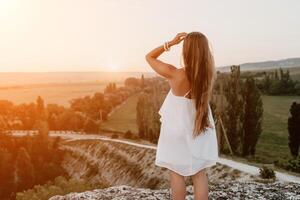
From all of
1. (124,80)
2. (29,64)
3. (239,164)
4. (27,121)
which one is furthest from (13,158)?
(239,164)

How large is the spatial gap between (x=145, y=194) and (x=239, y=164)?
7484mm

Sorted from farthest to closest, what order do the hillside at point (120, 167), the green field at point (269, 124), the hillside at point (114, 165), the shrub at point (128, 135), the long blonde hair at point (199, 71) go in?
1. the shrub at point (128, 135)
2. the green field at point (269, 124)
3. the hillside at point (114, 165)
4. the hillside at point (120, 167)
5. the long blonde hair at point (199, 71)

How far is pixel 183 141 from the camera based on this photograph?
156 inches

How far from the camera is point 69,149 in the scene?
14336 millimetres

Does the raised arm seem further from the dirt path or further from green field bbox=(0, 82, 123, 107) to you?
green field bbox=(0, 82, 123, 107)

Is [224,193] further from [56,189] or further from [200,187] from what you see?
[56,189]

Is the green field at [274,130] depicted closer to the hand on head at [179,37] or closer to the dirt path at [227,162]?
the dirt path at [227,162]

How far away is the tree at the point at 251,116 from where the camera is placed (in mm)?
15125

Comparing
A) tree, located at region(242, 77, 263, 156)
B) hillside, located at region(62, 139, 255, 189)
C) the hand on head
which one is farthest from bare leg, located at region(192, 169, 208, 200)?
tree, located at region(242, 77, 263, 156)

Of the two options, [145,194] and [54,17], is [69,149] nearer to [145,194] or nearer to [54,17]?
[54,17]

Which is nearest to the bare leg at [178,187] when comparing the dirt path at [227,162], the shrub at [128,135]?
the dirt path at [227,162]

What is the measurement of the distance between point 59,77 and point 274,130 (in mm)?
6231

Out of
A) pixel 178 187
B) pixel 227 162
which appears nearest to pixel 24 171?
pixel 227 162

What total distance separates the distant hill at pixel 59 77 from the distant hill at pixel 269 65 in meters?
2.58
